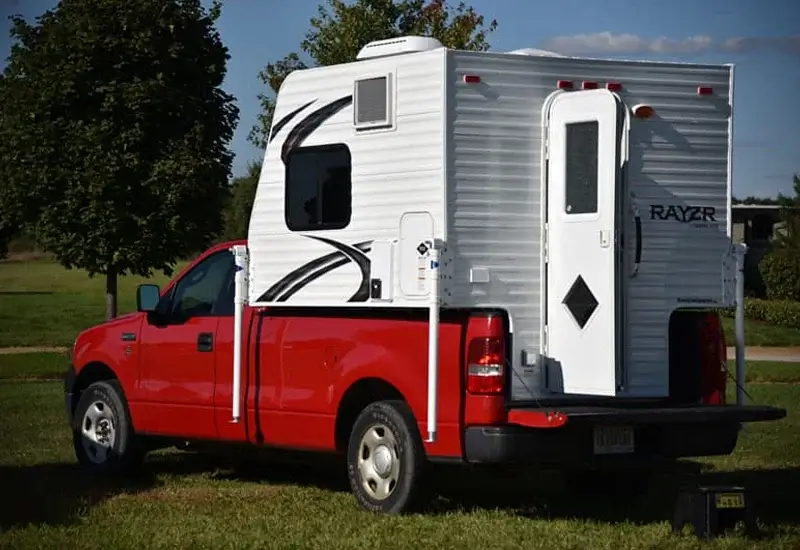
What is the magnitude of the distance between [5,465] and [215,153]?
12.2m

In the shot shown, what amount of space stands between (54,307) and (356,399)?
41110mm

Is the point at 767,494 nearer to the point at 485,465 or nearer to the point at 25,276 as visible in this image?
the point at 485,465

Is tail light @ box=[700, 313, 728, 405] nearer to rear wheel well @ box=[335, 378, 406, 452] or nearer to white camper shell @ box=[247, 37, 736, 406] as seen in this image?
white camper shell @ box=[247, 37, 736, 406]

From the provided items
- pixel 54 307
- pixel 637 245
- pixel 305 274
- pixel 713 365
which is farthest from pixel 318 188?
pixel 54 307

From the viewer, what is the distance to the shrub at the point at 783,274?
40.8m

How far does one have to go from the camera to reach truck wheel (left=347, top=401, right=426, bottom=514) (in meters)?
10.2

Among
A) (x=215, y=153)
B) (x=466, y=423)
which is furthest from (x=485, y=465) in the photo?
(x=215, y=153)

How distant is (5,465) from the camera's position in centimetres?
1316

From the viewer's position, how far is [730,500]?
31.6 feet

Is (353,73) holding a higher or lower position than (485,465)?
higher

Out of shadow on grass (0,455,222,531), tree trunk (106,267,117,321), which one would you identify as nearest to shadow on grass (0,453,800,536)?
shadow on grass (0,455,222,531)

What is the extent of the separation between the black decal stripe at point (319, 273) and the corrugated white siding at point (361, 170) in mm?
38

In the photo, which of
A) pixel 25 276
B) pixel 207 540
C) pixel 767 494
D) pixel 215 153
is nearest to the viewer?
pixel 207 540

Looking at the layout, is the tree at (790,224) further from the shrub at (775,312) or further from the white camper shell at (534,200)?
the white camper shell at (534,200)
